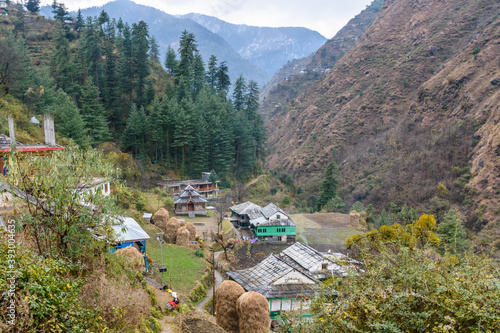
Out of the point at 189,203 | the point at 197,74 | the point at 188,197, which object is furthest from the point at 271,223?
the point at 197,74

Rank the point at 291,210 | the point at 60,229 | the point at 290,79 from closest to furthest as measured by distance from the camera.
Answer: the point at 60,229, the point at 291,210, the point at 290,79

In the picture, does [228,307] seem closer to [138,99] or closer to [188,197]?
[188,197]

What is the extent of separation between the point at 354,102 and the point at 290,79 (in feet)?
160

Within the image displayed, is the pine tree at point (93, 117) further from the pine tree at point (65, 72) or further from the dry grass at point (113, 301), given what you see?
the dry grass at point (113, 301)

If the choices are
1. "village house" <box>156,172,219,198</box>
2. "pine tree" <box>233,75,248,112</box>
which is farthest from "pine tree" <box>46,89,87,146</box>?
"pine tree" <box>233,75,248,112</box>

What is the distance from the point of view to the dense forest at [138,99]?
36.9 metres

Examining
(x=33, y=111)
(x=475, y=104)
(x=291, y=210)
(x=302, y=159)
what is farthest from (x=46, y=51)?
(x=475, y=104)

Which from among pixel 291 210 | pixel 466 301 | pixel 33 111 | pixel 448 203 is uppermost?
pixel 33 111

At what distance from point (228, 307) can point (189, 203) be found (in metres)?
24.2

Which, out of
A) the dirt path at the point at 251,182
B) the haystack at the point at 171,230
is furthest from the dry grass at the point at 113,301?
the dirt path at the point at 251,182

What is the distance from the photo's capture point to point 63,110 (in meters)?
32.5

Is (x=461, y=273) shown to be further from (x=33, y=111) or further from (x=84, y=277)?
(x=33, y=111)

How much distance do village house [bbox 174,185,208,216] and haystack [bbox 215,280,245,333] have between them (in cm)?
2330

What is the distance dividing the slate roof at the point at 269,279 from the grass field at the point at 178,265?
9.28 ft
